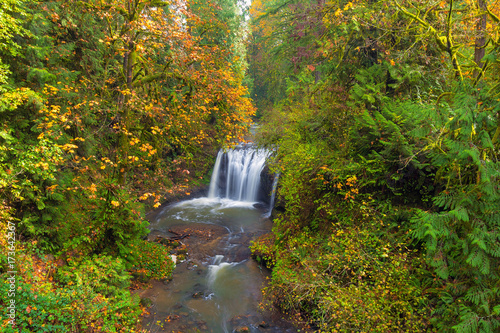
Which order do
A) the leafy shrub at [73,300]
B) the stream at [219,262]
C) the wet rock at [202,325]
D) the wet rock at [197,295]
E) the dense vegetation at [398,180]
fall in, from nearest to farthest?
the dense vegetation at [398,180] < the leafy shrub at [73,300] < the wet rock at [202,325] < the stream at [219,262] < the wet rock at [197,295]

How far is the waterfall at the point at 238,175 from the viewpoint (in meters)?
18.3

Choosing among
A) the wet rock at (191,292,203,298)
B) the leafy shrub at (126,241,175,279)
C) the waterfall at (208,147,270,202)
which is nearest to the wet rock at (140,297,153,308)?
the leafy shrub at (126,241,175,279)

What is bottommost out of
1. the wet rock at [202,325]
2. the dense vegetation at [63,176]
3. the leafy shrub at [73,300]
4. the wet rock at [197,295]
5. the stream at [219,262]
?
the wet rock at [202,325]

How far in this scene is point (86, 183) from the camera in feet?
21.8

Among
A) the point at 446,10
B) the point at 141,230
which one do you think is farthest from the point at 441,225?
the point at 141,230

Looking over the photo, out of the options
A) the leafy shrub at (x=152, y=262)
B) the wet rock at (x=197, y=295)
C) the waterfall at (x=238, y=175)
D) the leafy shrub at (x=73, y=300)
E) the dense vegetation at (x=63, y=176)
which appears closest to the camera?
the leafy shrub at (x=73, y=300)

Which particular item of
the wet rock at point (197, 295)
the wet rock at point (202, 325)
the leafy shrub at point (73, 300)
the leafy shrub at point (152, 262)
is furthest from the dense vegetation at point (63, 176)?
the wet rock at point (197, 295)

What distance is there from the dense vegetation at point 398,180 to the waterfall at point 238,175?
7604 millimetres

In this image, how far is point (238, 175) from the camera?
19.1m

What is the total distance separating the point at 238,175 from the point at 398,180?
13090mm

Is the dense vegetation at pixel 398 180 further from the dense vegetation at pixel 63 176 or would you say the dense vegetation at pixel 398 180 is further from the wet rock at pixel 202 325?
the dense vegetation at pixel 63 176

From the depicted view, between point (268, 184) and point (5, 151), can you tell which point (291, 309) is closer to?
point (5, 151)

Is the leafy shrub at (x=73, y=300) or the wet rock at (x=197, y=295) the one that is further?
the wet rock at (x=197, y=295)

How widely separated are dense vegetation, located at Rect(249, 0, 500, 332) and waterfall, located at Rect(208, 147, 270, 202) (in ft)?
24.9
